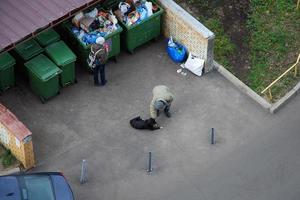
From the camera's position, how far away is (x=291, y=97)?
1798 centimetres

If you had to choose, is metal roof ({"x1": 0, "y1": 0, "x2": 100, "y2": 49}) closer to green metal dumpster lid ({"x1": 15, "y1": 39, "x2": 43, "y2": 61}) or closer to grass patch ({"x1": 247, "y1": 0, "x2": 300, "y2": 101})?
green metal dumpster lid ({"x1": 15, "y1": 39, "x2": 43, "y2": 61})

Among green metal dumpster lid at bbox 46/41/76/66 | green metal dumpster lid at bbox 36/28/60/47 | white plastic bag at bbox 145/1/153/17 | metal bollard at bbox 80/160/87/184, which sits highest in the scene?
white plastic bag at bbox 145/1/153/17

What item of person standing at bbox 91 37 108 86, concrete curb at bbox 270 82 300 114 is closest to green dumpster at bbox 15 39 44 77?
person standing at bbox 91 37 108 86

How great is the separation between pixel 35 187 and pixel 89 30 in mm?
4603

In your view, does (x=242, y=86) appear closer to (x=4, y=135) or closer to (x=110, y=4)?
(x=110, y=4)

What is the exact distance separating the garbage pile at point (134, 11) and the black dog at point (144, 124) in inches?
99.2

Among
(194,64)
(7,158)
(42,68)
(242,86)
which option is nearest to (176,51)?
(194,64)

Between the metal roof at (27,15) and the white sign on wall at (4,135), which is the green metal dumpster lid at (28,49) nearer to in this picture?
the metal roof at (27,15)

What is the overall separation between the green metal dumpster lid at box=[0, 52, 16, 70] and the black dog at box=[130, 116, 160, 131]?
3027 millimetres

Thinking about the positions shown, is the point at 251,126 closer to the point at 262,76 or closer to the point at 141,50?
the point at 262,76

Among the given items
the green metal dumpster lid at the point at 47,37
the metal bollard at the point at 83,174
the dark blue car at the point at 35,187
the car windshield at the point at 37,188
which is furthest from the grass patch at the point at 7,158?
the green metal dumpster lid at the point at 47,37

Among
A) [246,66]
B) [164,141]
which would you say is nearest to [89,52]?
[164,141]

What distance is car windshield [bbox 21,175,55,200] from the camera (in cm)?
1462

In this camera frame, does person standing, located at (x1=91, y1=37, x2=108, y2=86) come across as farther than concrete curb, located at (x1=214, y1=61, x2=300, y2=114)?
No
